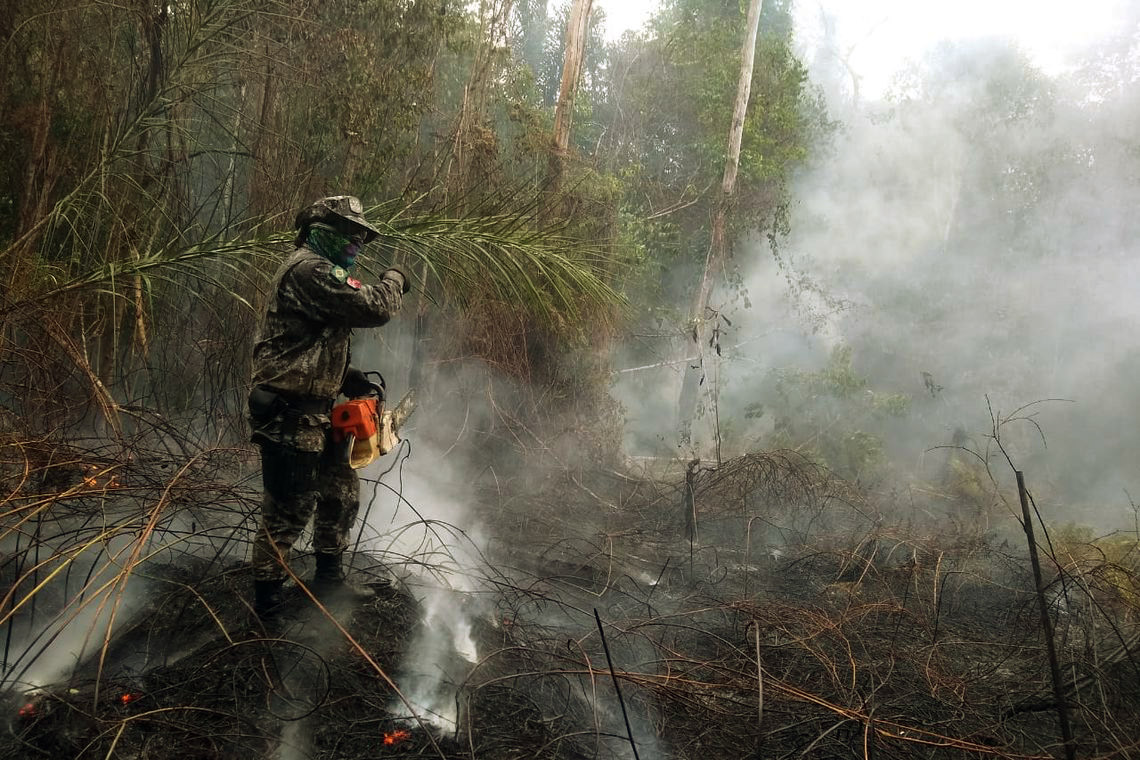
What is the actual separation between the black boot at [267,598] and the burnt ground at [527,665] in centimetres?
9

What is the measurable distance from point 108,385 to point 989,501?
9479 millimetres

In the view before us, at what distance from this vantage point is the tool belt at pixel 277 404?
372 cm

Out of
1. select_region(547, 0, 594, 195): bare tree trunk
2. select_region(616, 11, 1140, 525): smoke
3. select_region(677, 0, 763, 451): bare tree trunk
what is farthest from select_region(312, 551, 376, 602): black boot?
select_region(677, 0, 763, 451): bare tree trunk

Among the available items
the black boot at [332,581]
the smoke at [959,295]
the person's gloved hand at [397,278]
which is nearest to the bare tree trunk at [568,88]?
the person's gloved hand at [397,278]

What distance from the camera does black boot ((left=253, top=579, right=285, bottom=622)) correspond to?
3.75 meters

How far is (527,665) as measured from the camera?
12.6 ft

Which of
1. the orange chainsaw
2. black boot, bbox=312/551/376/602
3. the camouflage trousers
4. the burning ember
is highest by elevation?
the orange chainsaw

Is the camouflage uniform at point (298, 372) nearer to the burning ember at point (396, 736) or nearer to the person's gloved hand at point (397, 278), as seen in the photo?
the person's gloved hand at point (397, 278)

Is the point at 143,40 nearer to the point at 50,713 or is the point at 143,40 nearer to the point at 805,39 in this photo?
the point at 50,713

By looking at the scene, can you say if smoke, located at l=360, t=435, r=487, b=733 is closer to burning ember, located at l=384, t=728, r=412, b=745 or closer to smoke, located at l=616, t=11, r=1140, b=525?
burning ember, located at l=384, t=728, r=412, b=745

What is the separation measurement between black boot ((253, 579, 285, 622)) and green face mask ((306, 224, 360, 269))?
1.64m

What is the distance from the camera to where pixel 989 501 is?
9.48 metres

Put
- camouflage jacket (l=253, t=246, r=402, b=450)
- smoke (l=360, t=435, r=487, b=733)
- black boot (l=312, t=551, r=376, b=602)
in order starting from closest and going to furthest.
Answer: smoke (l=360, t=435, r=487, b=733), camouflage jacket (l=253, t=246, r=402, b=450), black boot (l=312, t=551, r=376, b=602)

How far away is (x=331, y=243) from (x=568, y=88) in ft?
21.9
